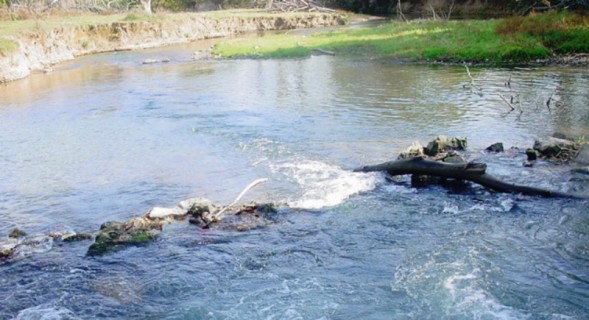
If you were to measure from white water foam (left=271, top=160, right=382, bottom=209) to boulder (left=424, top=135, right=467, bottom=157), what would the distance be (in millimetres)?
2034

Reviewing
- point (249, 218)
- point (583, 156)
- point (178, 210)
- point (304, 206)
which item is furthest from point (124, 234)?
point (583, 156)

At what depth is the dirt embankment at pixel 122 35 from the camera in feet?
132

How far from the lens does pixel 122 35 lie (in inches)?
2189

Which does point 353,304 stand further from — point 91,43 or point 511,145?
point 91,43

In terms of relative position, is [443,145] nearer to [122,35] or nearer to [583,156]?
[583,156]

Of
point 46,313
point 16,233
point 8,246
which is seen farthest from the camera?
point 16,233

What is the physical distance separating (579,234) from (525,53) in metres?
24.1

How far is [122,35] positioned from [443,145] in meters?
45.9

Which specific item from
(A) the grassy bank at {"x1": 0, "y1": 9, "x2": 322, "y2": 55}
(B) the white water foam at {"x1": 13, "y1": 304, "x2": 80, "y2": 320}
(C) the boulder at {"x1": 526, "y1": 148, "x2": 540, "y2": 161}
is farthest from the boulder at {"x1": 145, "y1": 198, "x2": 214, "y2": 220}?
(A) the grassy bank at {"x1": 0, "y1": 9, "x2": 322, "y2": 55}

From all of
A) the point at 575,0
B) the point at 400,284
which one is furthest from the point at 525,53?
the point at 400,284

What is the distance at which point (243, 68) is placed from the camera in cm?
3772

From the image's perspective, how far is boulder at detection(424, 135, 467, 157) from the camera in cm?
1555

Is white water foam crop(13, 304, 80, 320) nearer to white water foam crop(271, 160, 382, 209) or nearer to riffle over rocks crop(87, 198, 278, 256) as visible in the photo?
riffle over rocks crop(87, 198, 278, 256)

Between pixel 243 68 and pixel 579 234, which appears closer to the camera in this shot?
pixel 579 234
